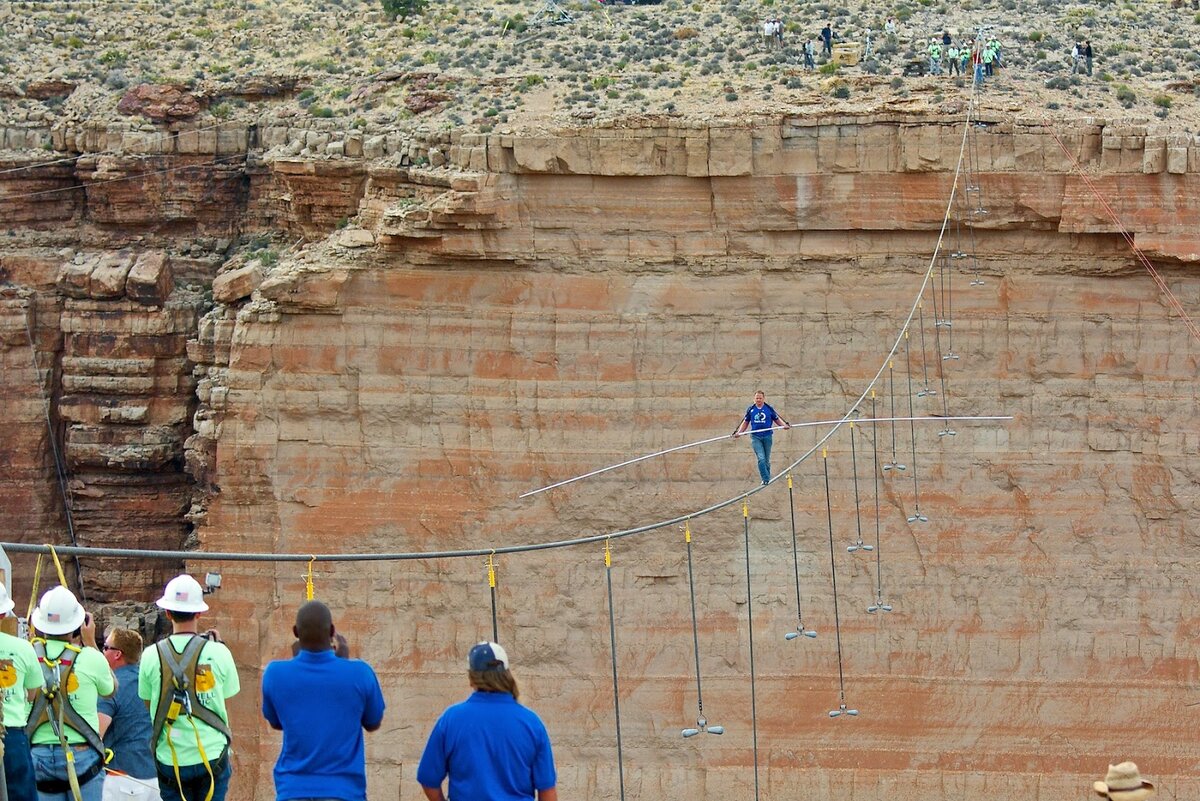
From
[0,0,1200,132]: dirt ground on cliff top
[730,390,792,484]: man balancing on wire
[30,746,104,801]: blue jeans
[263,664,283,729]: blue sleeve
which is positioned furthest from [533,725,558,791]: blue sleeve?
[0,0,1200,132]: dirt ground on cliff top

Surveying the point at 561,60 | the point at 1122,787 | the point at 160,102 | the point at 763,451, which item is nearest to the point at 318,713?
the point at 1122,787

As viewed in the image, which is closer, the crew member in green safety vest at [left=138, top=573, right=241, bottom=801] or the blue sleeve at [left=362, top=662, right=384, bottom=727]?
the blue sleeve at [left=362, top=662, right=384, bottom=727]

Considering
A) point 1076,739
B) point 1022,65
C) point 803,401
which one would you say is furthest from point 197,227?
point 1076,739

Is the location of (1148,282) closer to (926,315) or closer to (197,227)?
(926,315)

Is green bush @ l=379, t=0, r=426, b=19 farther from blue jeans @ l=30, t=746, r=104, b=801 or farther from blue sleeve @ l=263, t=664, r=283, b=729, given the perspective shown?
blue sleeve @ l=263, t=664, r=283, b=729

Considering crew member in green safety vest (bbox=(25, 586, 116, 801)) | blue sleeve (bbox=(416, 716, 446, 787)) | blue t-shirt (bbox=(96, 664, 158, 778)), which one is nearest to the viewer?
blue sleeve (bbox=(416, 716, 446, 787))

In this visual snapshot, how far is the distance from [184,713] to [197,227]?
59.8 ft

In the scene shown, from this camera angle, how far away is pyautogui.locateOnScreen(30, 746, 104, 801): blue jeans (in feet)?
41.7

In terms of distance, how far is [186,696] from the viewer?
1227cm

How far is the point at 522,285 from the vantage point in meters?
26.0

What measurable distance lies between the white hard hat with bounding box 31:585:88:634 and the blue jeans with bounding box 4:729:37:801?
71 centimetres

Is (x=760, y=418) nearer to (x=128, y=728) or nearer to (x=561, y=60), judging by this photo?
(x=561, y=60)

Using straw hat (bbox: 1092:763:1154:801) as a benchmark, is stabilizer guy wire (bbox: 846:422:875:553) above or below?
above

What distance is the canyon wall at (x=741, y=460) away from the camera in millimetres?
25734
